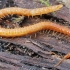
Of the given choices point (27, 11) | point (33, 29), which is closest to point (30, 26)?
point (33, 29)

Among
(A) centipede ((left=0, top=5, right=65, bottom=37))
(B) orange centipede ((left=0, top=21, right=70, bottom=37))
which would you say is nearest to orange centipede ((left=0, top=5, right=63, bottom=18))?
(A) centipede ((left=0, top=5, right=65, bottom=37))

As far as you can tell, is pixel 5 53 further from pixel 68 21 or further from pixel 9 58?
pixel 68 21

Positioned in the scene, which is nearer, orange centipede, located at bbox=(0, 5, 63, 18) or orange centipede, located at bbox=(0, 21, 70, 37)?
orange centipede, located at bbox=(0, 21, 70, 37)

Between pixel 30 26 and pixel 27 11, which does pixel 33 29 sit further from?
pixel 27 11

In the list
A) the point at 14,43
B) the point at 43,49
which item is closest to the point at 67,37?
the point at 43,49

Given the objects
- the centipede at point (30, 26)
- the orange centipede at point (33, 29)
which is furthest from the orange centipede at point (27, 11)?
the orange centipede at point (33, 29)

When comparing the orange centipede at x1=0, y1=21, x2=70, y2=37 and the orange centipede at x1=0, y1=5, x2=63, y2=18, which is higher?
the orange centipede at x1=0, y1=5, x2=63, y2=18

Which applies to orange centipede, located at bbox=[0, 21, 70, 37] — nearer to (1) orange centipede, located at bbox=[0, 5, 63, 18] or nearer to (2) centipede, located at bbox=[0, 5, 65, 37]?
(2) centipede, located at bbox=[0, 5, 65, 37]

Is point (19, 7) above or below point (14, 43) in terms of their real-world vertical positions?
above
